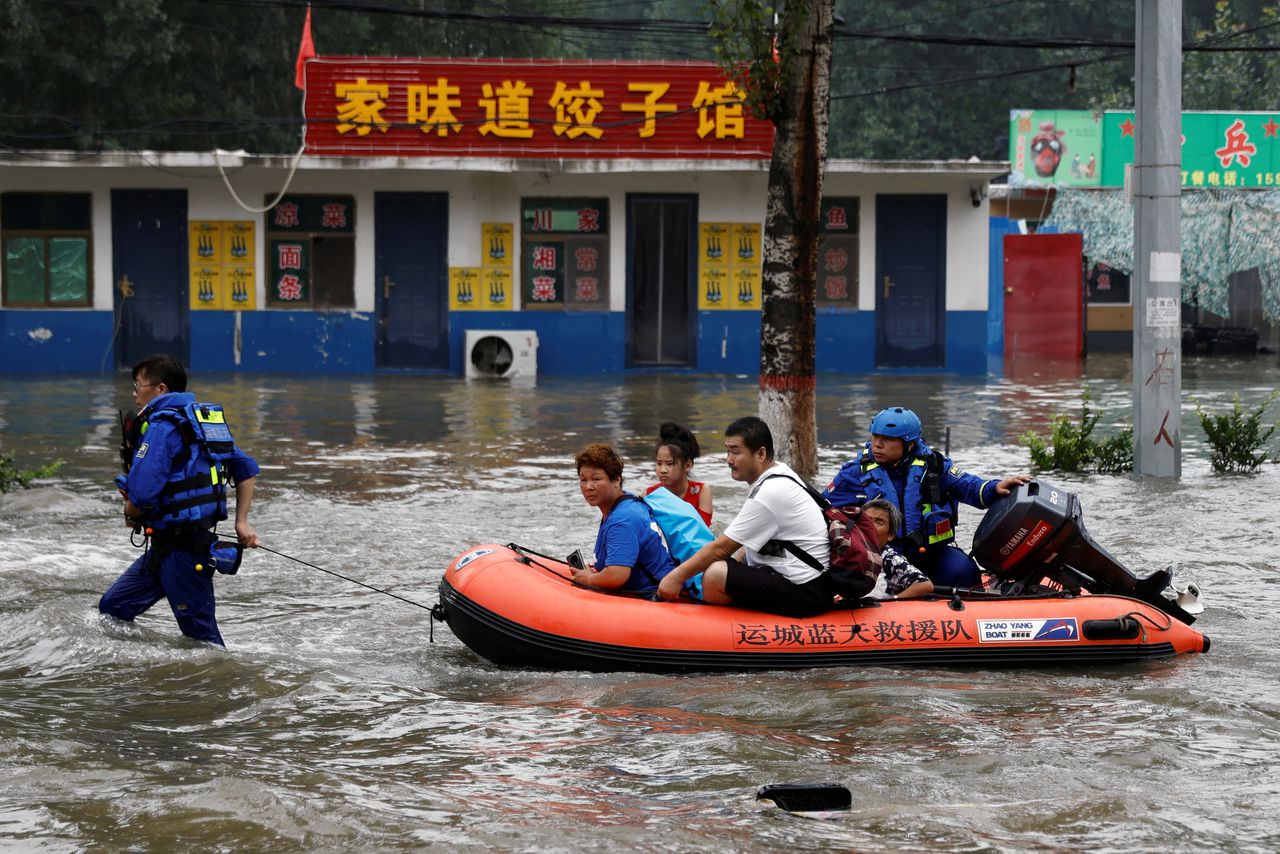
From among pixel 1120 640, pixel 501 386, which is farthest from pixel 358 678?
pixel 501 386

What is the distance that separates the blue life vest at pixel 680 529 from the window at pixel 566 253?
57.1 ft

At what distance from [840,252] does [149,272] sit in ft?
35.3

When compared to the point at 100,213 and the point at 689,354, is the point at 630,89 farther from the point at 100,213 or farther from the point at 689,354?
the point at 100,213

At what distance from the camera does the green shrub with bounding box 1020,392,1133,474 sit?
13.6 m

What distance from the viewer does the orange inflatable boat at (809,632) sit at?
23.9ft

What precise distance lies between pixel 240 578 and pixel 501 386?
1282 cm

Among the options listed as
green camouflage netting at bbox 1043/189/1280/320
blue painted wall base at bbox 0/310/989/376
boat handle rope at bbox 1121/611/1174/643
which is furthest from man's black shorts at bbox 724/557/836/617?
green camouflage netting at bbox 1043/189/1280/320

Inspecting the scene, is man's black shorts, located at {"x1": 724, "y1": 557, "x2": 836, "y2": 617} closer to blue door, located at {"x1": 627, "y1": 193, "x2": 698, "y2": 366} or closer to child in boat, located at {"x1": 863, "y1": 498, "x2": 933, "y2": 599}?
child in boat, located at {"x1": 863, "y1": 498, "x2": 933, "y2": 599}

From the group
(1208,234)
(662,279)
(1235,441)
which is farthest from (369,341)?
(1208,234)

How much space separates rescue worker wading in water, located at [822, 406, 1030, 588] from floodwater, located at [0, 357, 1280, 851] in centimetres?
94

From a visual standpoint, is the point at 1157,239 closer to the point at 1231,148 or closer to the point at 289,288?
the point at 289,288

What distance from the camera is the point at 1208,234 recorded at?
29.0 m

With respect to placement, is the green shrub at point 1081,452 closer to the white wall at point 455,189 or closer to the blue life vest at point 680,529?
the blue life vest at point 680,529

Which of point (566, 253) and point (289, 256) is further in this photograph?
point (566, 253)
